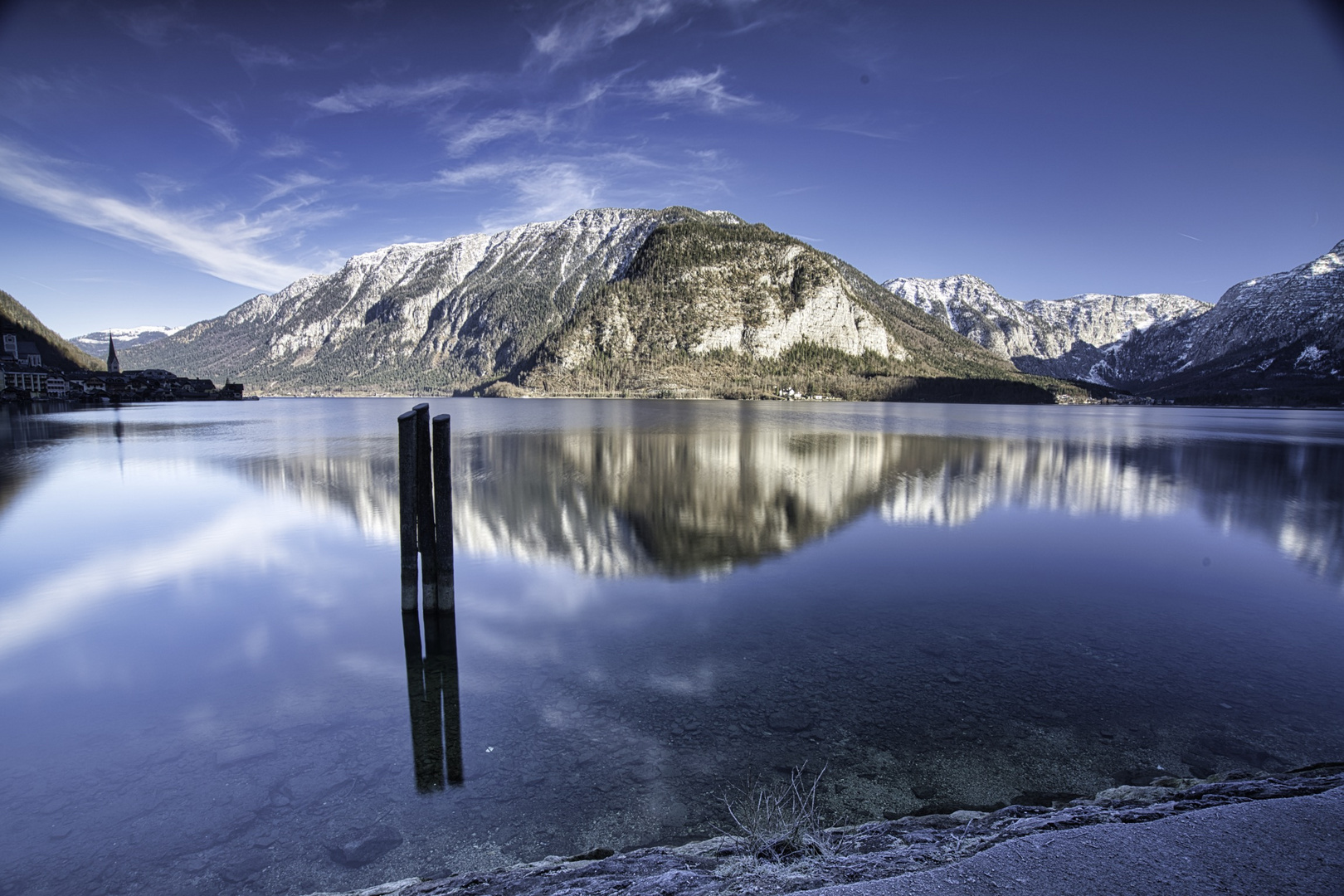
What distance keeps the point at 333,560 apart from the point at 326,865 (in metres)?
10.8

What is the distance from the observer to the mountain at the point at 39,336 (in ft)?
424

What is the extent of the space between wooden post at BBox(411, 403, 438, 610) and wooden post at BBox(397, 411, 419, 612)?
0.09m

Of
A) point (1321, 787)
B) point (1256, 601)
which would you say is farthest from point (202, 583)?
point (1256, 601)

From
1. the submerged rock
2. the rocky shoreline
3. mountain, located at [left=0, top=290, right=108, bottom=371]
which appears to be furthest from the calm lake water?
mountain, located at [left=0, top=290, right=108, bottom=371]

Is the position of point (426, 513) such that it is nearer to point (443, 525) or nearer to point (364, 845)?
point (443, 525)

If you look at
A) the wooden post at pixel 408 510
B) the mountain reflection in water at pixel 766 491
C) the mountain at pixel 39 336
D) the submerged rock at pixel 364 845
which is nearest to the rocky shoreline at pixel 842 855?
the submerged rock at pixel 364 845

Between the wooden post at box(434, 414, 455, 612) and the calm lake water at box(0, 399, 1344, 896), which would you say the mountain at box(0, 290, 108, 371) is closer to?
the calm lake water at box(0, 399, 1344, 896)

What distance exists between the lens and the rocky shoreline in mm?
Answer: 3955

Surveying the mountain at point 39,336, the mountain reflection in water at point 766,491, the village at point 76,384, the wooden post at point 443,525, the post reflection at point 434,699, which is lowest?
the post reflection at point 434,699

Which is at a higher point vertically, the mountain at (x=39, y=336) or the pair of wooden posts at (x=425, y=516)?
the mountain at (x=39, y=336)

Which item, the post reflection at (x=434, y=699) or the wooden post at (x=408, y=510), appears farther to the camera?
the wooden post at (x=408, y=510)

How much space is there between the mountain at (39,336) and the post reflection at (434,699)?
170479 millimetres

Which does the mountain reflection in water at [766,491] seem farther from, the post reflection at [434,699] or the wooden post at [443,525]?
the post reflection at [434,699]

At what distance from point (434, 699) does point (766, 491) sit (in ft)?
55.5
